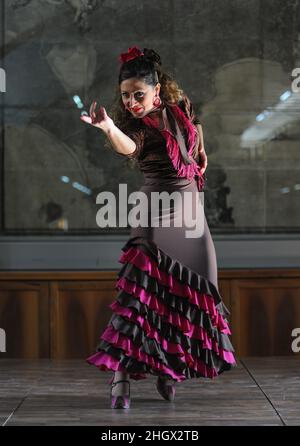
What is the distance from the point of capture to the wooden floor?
10.3 feet

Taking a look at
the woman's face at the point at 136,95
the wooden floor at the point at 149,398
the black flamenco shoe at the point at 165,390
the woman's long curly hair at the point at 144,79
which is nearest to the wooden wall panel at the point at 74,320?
the wooden floor at the point at 149,398

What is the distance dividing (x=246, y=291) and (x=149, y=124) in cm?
197

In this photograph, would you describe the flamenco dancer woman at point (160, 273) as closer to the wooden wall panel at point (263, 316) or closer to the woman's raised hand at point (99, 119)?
the woman's raised hand at point (99, 119)

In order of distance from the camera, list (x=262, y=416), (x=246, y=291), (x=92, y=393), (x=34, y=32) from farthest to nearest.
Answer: (x=34, y=32) < (x=246, y=291) < (x=92, y=393) < (x=262, y=416)

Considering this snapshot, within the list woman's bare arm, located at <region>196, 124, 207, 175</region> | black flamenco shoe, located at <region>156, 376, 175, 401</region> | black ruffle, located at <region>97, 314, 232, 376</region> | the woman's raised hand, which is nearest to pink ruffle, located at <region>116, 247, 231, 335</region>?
black ruffle, located at <region>97, 314, 232, 376</region>

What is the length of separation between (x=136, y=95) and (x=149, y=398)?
1278mm

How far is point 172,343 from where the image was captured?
10.9 ft

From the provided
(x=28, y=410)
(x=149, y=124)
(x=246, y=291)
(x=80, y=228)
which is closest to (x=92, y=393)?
(x=28, y=410)

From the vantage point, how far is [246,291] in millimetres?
5055

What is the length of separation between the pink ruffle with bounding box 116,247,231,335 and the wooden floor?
0.41 meters

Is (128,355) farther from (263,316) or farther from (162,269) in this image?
(263,316)

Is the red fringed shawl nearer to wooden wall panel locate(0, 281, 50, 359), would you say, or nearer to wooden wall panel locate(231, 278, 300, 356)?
wooden wall panel locate(231, 278, 300, 356)

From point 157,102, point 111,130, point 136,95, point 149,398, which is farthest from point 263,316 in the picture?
point 111,130

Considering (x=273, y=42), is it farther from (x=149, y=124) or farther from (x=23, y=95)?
(x=149, y=124)
